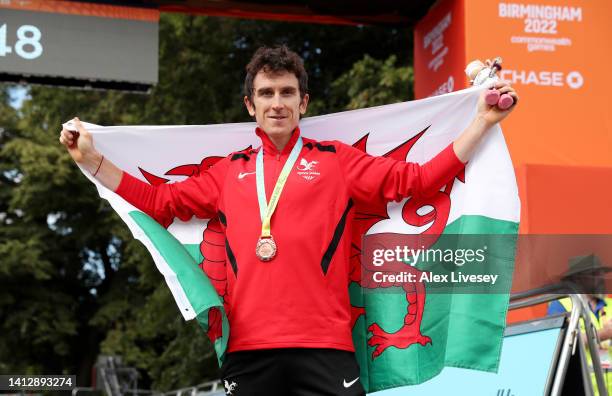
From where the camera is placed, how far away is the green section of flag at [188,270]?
3502 mm

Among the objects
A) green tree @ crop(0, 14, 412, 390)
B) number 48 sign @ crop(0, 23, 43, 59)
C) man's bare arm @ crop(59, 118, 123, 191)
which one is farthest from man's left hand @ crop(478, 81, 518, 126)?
green tree @ crop(0, 14, 412, 390)

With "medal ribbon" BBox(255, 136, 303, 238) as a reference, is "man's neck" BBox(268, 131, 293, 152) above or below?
above

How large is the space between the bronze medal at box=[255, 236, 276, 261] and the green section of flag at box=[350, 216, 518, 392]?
2.17 feet

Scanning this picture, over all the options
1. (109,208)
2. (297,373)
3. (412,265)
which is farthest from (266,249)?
(109,208)

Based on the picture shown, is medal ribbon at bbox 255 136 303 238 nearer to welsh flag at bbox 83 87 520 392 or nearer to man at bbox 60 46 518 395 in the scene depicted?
man at bbox 60 46 518 395

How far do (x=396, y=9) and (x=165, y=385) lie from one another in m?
9.13

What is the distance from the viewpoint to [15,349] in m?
21.9

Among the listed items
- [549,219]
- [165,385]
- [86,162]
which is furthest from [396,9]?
[165,385]

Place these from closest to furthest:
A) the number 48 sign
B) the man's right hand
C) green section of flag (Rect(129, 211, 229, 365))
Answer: green section of flag (Rect(129, 211, 229, 365))
the man's right hand
the number 48 sign

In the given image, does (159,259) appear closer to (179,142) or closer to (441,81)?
(179,142)

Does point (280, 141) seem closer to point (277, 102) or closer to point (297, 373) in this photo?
point (277, 102)

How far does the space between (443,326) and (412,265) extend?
31cm

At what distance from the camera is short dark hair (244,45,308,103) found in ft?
11.7

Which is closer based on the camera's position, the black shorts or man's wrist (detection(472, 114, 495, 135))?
the black shorts
